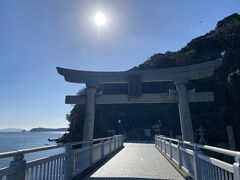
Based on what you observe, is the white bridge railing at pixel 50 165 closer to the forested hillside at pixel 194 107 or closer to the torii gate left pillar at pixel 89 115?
the torii gate left pillar at pixel 89 115

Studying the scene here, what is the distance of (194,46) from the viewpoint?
61.3 m

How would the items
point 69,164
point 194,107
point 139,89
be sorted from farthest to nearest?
point 194,107 → point 139,89 → point 69,164

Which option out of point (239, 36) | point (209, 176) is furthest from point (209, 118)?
point (209, 176)

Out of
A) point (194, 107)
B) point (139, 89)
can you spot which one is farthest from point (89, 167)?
point (194, 107)

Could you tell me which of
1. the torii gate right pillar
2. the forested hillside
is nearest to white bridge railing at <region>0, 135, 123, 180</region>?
the torii gate right pillar

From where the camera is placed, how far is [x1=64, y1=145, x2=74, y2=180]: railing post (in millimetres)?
6978

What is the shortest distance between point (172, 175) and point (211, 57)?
4904cm

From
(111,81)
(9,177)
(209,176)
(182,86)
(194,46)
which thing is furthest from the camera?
(194,46)

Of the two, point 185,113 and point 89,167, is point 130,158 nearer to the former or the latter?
point 89,167

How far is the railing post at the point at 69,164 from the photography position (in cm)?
698

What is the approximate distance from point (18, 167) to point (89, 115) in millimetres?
14030

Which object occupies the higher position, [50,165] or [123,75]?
[123,75]

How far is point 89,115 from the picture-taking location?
18.2m

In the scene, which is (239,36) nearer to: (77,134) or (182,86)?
(77,134)
